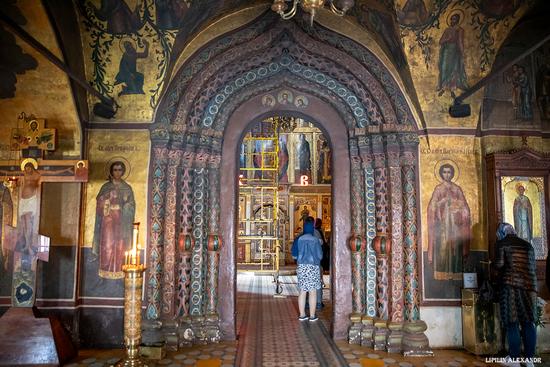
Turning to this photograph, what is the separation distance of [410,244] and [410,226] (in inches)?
10.8

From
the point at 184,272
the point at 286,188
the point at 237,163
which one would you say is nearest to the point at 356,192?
the point at 237,163

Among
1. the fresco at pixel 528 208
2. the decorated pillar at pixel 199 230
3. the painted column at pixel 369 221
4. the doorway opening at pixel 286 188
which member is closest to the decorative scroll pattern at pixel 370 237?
the painted column at pixel 369 221

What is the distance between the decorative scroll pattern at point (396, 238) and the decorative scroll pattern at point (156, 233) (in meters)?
3.53

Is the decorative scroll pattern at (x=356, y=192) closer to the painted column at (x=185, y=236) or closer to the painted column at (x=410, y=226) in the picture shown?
the painted column at (x=410, y=226)

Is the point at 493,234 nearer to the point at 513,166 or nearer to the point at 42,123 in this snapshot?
the point at 513,166

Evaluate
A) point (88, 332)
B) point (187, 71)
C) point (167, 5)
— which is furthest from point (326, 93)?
point (88, 332)

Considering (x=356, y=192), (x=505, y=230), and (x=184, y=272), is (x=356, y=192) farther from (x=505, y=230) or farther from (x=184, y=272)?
(x=184, y=272)

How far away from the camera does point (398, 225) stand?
639 centimetres

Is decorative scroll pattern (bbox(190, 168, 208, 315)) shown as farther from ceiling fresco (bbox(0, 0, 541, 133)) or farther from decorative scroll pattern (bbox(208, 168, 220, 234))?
ceiling fresco (bbox(0, 0, 541, 133))

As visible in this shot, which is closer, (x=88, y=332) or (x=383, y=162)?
(x=88, y=332)

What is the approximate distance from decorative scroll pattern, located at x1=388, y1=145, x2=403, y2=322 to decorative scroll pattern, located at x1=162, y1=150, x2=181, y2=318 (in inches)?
132

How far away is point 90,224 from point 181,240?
1379mm

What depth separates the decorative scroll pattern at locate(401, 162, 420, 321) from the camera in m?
6.20

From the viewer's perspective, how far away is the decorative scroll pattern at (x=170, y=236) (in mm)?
6207
